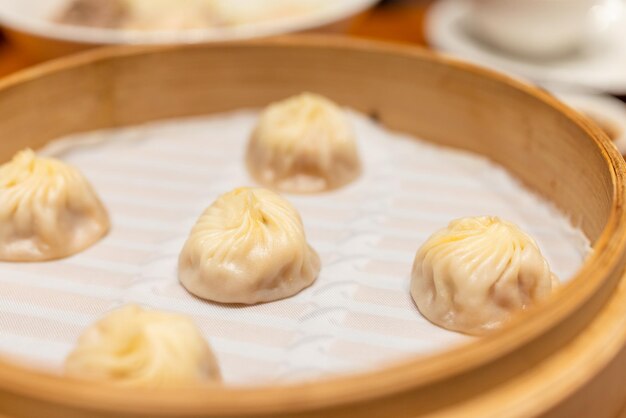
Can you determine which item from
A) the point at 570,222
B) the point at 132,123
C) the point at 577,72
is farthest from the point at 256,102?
the point at 577,72

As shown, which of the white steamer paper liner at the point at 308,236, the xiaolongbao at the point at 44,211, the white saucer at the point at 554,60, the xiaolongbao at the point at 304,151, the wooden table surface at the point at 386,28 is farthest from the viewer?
the wooden table surface at the point at 386,28

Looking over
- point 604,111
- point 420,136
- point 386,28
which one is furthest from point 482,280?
point 386,28

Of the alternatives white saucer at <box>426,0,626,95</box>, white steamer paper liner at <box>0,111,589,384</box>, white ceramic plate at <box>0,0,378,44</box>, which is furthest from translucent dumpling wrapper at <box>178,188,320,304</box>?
white saucer at <box>426,0,626,95</box>

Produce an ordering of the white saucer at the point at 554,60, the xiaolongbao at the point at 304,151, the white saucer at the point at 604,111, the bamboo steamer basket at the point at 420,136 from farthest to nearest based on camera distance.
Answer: the white saucer at the point at 554,60, the white saucer at the point at 604,111, the xiaolongbao at the point at 304,151, the bamboo steamer basket at the point at 420,136

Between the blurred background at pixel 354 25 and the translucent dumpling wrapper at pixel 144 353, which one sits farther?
the blurred background at pixel 354 25

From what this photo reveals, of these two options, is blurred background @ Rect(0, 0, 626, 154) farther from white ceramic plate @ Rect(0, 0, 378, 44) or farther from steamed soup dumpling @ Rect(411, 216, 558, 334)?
steamed soup dumpling @ Rect(411, 216, 558, 334)

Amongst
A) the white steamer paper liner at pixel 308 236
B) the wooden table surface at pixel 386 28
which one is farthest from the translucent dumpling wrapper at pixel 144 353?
the wooden table surface at pixel 386 28

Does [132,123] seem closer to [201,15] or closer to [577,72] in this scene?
[201,15]

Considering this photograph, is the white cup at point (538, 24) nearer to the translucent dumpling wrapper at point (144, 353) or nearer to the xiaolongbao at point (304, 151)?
the xiaolongbao at point (304, 151)
